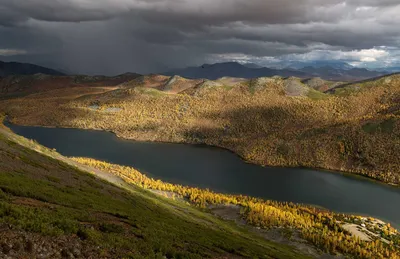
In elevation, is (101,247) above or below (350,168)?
above

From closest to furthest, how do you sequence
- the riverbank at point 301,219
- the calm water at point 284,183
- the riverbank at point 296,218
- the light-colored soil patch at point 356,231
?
the riverbank at point 296,218 < the riverbank at point 301,219 < the light-colored soil patch at point 356,231 < the calm water at point 284,183

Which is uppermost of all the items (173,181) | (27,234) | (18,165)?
(27,234)

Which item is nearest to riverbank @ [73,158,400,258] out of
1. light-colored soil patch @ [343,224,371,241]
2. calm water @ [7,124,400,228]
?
light-colored soil patch @ [343,224,371,241]

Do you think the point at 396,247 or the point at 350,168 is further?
the point at 350,168

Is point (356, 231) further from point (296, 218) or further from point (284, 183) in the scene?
point (284, 183)

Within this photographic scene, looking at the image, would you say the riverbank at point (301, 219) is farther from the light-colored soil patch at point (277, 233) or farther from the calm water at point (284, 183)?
the calm water at point (284, 183)

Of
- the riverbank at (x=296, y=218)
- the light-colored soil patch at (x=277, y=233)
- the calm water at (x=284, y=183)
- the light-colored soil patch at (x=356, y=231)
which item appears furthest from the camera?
the calm water at (x=284, y=183)

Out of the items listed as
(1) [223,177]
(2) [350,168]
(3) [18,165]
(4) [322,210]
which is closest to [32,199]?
(3) [18,165]

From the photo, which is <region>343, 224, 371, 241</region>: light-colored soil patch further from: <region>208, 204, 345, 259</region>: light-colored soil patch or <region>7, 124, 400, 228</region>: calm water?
<region>7, 124, 400, 228</region>: calm water

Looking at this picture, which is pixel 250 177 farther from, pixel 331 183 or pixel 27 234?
A: pixel 27 234

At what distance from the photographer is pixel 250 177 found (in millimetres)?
173250

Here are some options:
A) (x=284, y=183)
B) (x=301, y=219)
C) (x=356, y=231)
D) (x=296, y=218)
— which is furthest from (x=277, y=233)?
(x=284, y=183)

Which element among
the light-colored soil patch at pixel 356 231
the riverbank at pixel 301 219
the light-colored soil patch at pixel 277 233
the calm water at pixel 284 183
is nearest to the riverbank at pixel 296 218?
the riverbank at pixel 301 219

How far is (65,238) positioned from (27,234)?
2.92 metres
